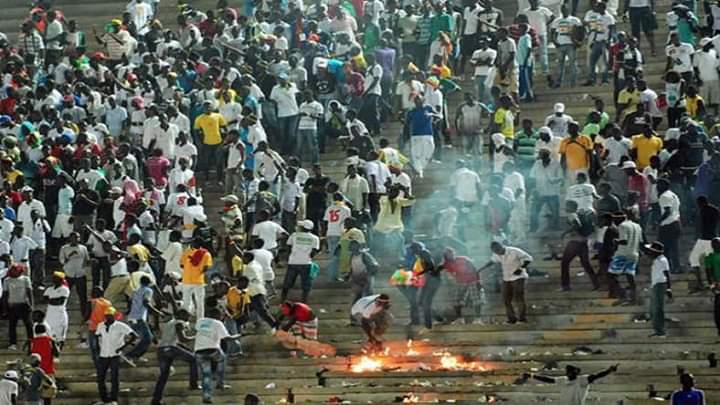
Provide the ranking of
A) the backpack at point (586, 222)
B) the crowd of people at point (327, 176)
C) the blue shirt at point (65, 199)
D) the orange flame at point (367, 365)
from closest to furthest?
the orange flame at point (367, 365), the crowd of people at point (327, 176), the backpack at point (586, 222), the blue shirt at point (65, 199)

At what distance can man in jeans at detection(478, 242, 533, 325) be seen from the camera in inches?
1538

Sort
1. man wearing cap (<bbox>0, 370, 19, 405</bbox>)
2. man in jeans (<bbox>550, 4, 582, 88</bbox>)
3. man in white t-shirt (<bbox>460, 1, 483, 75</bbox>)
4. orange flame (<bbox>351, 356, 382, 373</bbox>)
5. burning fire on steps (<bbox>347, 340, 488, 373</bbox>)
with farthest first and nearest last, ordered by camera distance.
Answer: man in white t-shirt (<bbox>460, 1, 483, 75</bbox>) → man in jeans (<bbox>550, 4, 582, 88</bbox>) → orange flame (<bbox>351, 356, 382, 373</bbox>) → burning fire on steps (<bbox>347, 340, 488, 373</bbox>) → man wearing cap (<bbox>0, 370, 19, 405</bbox>)

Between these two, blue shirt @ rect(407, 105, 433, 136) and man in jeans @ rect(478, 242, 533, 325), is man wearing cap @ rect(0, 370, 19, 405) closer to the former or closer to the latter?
man in jeans @ rect(478, 242, 533, 325)

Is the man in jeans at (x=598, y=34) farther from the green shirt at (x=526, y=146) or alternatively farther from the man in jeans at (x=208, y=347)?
the man in jeans at (x=208, y=347)

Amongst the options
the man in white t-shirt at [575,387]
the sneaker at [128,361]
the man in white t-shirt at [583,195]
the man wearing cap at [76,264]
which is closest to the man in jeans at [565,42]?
the man in white t-shirt at [583,195]

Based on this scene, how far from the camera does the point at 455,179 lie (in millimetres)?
42156

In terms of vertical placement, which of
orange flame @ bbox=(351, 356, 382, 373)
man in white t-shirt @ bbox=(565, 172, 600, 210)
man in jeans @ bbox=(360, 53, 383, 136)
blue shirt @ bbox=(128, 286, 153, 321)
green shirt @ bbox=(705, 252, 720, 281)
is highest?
man in jeans @ bbox=(360, 53, 383, 136)

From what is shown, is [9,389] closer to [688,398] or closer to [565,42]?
[688,398]

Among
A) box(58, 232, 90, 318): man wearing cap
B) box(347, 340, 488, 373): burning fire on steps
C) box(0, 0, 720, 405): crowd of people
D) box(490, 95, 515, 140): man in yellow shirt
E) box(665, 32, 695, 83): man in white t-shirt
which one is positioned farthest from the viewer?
box(665, 32, 695, 83): man in white t-shirt

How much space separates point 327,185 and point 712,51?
7.23 meters

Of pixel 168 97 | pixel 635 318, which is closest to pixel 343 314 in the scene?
pixel 635 318

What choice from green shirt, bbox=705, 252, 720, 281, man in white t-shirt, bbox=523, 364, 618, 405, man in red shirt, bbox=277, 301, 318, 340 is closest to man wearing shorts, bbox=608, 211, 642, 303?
green shirt, bbox=705, 252, 720, 281

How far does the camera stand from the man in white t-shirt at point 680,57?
4450 centimetres

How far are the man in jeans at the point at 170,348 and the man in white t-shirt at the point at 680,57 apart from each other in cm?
1101
